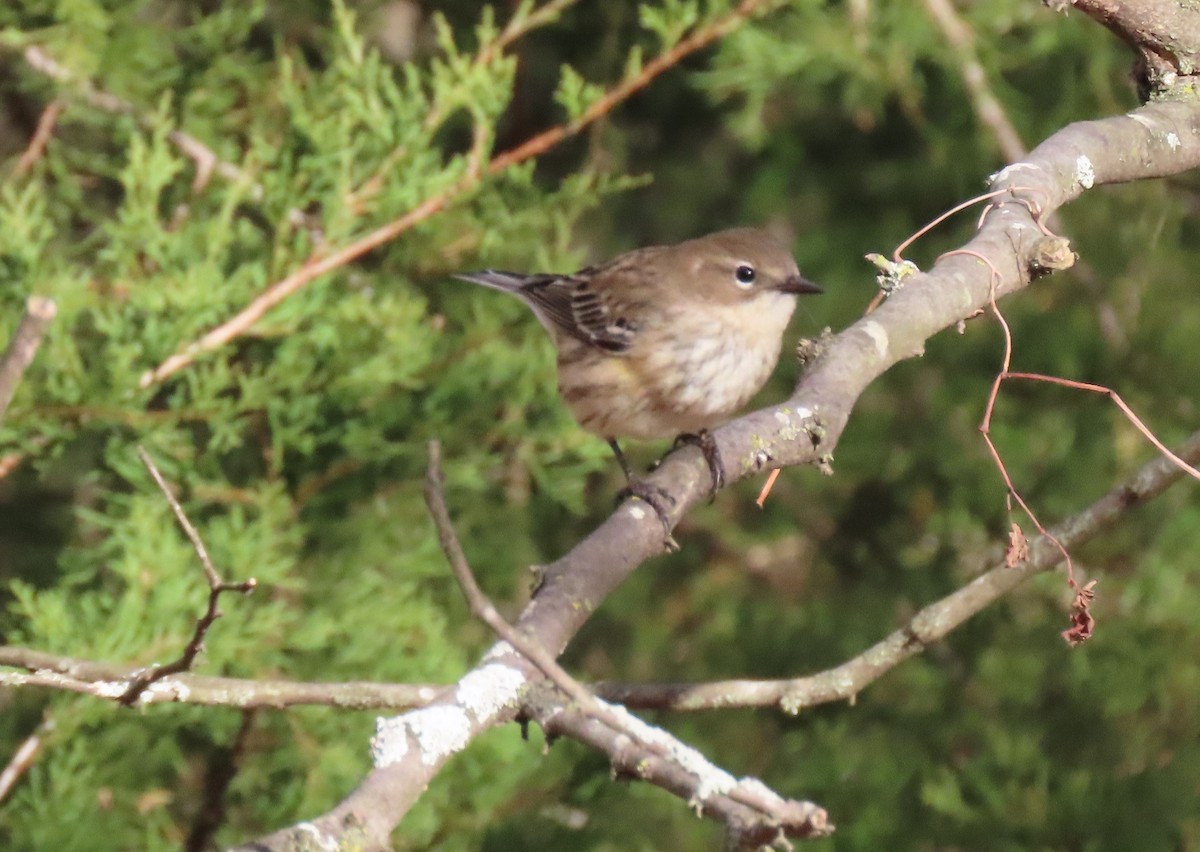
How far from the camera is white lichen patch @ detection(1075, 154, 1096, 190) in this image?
95.1 inches

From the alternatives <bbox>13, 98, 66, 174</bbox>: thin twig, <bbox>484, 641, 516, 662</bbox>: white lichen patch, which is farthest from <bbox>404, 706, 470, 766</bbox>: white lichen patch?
<bbox>13, 98, 66, 174</bbox>: thin twig

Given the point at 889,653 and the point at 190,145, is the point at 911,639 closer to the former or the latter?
the point at 889,653

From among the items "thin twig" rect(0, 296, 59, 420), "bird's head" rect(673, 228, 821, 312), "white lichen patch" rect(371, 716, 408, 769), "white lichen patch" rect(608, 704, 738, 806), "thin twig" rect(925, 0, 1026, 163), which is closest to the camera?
"thin twig" rect(0, 296, 59, 420)

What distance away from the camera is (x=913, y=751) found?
3883 millimetres

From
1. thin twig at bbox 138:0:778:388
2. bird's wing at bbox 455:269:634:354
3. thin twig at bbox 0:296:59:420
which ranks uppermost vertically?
thin twig at bbox 0:296:59:420

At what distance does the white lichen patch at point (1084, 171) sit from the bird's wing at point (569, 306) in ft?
5.61

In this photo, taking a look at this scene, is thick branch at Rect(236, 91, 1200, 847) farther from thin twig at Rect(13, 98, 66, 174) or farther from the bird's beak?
thin twig at Rect(13, 98, 66, 174)

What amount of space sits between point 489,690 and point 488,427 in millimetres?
2094

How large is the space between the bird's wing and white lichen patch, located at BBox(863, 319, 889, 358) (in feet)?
5.10

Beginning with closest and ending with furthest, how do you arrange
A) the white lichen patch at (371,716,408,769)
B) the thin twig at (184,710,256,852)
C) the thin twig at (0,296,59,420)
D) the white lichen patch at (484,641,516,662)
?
the thin twig at (0,296,59,420) < the white lichen patch at (371,716,408,769) < the white lichen patch at (484,641,516,662) < the thin twig at (184,710,256,852)

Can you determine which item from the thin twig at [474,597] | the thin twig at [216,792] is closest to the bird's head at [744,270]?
the thin twig at [216,792]

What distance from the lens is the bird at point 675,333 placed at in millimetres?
3664

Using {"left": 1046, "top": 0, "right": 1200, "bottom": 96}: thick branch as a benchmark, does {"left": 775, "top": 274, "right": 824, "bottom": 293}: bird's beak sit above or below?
below

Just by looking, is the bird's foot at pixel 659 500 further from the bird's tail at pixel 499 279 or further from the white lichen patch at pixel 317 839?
the bird's tail at pixel 499 279
